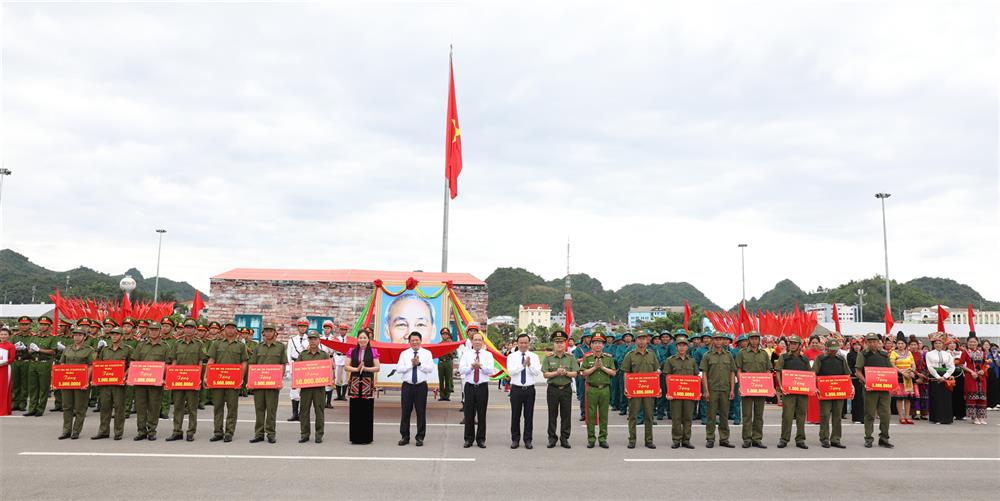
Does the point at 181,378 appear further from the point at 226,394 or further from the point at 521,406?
the point at 521,406

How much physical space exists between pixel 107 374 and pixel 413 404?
16.1 feet

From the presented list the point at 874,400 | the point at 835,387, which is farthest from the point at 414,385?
the point at 874,400

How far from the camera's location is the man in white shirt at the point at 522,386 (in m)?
10.1

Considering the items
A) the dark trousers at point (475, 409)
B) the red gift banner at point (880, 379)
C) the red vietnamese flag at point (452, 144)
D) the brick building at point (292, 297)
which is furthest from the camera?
the brick building at point (292, 297)

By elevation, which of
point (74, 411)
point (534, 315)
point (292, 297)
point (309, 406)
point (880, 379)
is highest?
point (534, 315)

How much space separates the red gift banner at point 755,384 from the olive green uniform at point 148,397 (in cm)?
927

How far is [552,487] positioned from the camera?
7.43m

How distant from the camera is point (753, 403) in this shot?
10555 millimetres

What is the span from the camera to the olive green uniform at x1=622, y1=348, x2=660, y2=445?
405 inches

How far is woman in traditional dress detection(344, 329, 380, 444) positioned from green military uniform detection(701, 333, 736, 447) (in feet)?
17.8

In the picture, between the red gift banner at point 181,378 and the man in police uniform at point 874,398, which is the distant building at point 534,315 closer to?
the man in police uniform at point 874,398

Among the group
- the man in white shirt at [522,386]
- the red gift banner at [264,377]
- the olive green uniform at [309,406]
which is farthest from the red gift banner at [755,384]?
the red gift banner at [264,377]

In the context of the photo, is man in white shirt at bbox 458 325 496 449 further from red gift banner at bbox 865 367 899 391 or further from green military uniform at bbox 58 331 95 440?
red gift banner at bbox 865 367 899 391

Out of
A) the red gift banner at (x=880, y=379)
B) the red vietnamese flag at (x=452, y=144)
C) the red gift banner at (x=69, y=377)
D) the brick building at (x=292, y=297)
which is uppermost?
the red vietnamese flag at (x=452, y=144)
